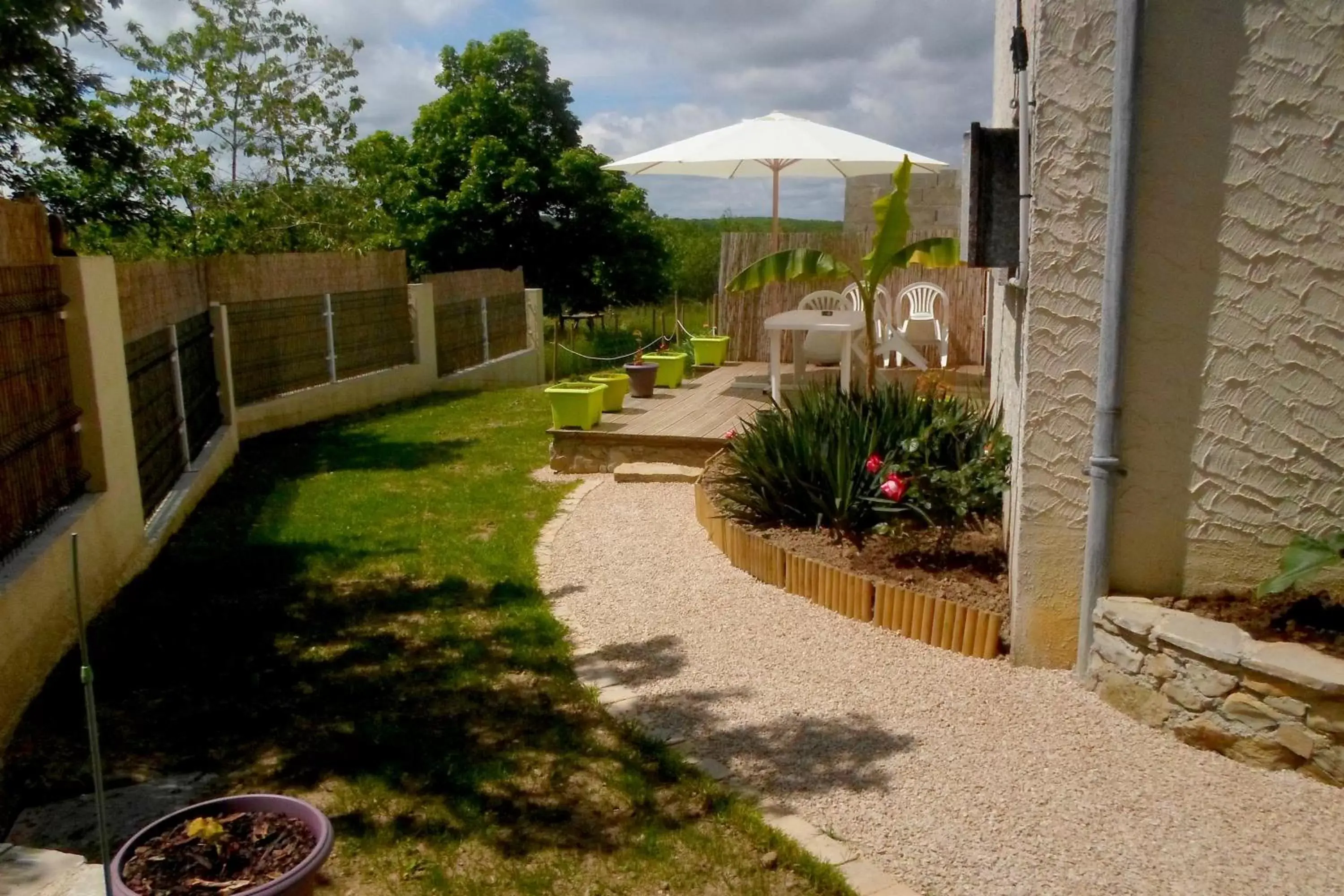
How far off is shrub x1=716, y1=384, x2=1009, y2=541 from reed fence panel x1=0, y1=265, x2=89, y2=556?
160 inches

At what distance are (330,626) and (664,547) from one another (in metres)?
2.52

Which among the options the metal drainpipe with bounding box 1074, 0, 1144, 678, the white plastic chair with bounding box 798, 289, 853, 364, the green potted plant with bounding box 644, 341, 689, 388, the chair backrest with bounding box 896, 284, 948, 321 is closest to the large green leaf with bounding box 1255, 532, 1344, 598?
the metal drainpipe with bounding box 1074, 0, 1144, 678

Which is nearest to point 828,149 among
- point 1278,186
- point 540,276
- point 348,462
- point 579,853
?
point 348,462

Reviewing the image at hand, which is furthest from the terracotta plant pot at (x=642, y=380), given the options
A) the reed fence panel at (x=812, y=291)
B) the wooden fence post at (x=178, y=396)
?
the wooden fence post at (x=178, y=396)

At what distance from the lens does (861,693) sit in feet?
15.9

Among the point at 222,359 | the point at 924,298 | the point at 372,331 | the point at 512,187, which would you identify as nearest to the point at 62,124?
the point at 222,359

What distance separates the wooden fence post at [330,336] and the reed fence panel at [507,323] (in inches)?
191

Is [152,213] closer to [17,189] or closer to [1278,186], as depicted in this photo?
[17,189]

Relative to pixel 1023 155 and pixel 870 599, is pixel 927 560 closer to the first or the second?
pixel 870 599

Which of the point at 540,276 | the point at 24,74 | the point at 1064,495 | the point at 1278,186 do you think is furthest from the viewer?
the point at 540,276

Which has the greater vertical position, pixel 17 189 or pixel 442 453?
pixel 17 189

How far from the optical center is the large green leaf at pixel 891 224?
8.12m

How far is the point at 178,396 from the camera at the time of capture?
29.1 ft

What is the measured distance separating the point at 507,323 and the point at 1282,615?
16.4m
